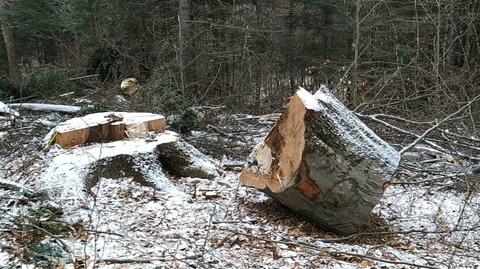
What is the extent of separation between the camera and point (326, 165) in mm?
3928

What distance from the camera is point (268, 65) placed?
13227 millimetres

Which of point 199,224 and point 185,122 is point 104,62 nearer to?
point 185,122

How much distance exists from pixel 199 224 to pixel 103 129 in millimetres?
1970

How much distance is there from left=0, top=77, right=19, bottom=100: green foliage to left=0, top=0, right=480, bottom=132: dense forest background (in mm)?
815

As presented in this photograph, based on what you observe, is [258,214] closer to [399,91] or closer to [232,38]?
[399,91]

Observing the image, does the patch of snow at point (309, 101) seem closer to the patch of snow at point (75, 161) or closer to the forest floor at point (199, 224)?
the forest floor at point (199, 224)

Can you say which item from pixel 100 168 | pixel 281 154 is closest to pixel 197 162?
pixel 100 168

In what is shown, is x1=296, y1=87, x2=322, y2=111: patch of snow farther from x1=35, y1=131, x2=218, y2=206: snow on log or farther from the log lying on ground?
x1=35, y1=131, x2=218, y2=206: snow on log

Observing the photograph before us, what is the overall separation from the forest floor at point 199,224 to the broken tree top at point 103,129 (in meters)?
0.20

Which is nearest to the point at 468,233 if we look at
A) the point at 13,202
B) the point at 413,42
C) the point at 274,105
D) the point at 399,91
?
the point at 13,202

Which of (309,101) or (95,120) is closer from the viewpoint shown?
(309,101)

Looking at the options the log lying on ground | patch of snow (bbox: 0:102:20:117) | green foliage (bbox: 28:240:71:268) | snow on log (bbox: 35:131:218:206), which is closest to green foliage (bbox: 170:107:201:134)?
snow on log (bbox: 35:131:218:206)

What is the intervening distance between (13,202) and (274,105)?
815 centimetres

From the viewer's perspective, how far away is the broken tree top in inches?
200
